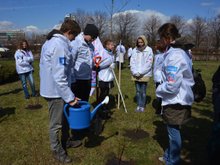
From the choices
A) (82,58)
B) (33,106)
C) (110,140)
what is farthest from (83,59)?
(33,106)

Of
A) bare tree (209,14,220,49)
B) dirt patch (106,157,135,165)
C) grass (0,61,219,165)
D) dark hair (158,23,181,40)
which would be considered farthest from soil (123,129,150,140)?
bare tree (209,14,220,49)

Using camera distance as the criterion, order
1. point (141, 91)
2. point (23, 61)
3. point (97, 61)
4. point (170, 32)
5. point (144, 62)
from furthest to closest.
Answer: point (23, 61), point (141, 91), point (144, 62), point (97, 61), point (170, 32)

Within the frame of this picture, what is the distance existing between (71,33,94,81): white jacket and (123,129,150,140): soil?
5.25 ft

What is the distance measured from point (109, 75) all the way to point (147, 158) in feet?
8.81

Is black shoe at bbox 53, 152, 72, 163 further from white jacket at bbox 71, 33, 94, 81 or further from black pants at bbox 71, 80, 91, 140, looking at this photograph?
white jacket at bbox 71, 33, 94, 81

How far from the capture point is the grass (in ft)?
13.2

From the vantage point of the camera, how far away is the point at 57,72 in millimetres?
3246

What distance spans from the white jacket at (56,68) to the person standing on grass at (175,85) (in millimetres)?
1368

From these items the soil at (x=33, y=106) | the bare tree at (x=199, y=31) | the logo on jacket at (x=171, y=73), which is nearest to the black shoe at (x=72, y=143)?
the logo on jacket at (x=171, y=73)

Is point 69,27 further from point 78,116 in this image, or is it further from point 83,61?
point 78,116

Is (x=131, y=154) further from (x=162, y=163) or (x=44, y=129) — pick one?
(x=44, y=129)

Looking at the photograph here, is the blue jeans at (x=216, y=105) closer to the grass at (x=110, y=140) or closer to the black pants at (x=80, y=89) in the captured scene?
the grass at (x=110, y=140)

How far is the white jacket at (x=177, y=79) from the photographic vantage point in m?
2.96

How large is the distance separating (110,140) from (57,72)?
2.14 metres
